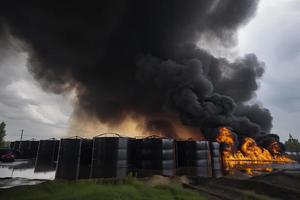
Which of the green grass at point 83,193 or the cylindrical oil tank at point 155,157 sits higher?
the cylindrical oil tank at point 155,157

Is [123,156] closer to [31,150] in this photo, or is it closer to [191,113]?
[191,113]

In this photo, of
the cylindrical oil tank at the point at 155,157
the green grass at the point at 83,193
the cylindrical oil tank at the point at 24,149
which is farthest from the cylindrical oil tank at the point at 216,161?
the cylindrical oil tank at the point at 24,149

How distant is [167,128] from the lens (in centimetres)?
5741

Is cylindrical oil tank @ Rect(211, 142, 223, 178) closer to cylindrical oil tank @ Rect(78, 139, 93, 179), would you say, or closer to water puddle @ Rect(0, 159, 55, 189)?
cylindrical oil tank @ Rect(78, 139, 93, 179)

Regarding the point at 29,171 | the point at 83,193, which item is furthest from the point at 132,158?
the point at 29,171

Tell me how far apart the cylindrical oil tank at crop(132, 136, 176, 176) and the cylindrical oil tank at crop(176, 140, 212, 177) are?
156 cm

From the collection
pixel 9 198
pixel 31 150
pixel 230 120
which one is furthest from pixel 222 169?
pixel 31 150

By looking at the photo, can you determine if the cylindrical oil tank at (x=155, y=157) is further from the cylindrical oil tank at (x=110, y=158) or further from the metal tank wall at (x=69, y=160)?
the metal tank wall at (x=69, y=160)

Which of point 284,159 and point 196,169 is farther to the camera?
Result: point 284,159

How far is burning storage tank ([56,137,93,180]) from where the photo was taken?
26.8 m

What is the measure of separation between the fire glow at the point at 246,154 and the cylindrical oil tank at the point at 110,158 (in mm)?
14471

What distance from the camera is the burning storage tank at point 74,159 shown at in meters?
26.8

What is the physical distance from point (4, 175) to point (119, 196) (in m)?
24.6

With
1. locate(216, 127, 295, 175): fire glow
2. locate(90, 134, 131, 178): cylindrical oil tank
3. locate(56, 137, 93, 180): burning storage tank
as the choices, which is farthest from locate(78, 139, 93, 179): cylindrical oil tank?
locate(216, 127, 295, 175): fire glow
